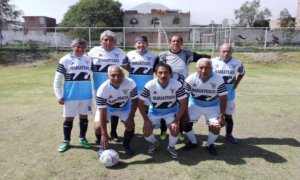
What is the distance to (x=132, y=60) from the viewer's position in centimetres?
597

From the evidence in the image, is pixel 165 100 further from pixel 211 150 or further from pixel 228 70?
pixel 228 70

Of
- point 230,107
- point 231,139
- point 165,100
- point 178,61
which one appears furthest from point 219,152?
point 178,61

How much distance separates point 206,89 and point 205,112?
0.42 m

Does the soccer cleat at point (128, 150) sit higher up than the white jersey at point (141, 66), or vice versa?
the white jersey at point (141, 66)

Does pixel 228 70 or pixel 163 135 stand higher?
pixel 228 70

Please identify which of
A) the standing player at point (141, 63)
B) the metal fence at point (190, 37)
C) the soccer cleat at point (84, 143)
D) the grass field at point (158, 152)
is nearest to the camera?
the grass field at point (158, 152)

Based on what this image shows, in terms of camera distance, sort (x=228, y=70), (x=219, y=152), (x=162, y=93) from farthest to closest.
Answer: (x=228, y=70) < (x=219, y=152) < (x=162, y=93)

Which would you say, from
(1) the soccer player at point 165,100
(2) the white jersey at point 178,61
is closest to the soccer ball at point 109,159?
(1) the soccer player at point 165,100

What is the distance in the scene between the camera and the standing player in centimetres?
592

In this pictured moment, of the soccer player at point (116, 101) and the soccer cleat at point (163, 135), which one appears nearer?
the soccer player at point (116, 101)

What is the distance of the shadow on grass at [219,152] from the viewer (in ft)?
16.7

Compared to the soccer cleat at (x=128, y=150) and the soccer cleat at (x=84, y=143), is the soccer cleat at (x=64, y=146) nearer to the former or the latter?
the soccer cleat at (x=84, y=143)

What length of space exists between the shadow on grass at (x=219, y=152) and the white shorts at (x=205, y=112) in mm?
563

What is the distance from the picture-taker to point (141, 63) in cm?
592
